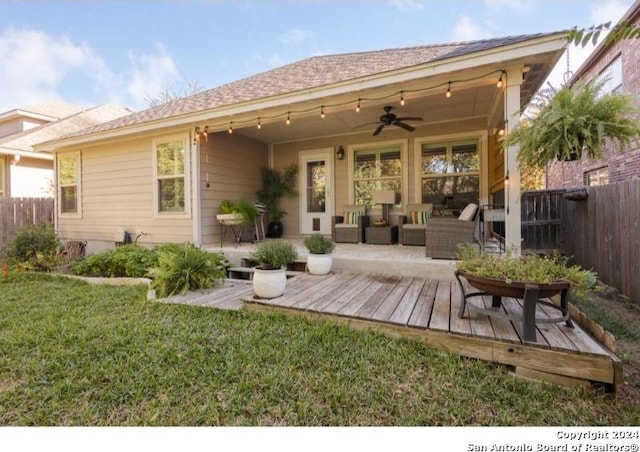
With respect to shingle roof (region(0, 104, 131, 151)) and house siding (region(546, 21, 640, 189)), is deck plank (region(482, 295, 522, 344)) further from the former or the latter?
shingle roof (region(0, 104, 131, 151))

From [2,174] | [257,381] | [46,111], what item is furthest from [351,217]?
[46,111]

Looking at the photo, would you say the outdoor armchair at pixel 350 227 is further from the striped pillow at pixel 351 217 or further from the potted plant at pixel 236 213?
the potted plant at pixel 236 213

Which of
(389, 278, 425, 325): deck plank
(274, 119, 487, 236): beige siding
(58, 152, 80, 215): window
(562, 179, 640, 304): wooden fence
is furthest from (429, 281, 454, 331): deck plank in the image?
(58, 152, 80, 215): window

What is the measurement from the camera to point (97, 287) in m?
4.44

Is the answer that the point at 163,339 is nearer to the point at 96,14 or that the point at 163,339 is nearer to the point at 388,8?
the point at 388,8

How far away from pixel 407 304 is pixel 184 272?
106 inches

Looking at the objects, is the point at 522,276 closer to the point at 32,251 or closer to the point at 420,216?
the point at 420,216

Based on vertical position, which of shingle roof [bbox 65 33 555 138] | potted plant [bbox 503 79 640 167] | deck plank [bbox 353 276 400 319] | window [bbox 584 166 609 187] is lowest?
deck plank [bbox 353 276 400 319]

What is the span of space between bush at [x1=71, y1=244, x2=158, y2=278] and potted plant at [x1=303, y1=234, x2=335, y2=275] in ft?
8.02

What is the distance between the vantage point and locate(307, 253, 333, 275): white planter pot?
14.3ft

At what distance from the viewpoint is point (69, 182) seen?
769 cm

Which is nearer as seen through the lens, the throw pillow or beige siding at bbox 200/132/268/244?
beige siding at bbox 200/132/268/244

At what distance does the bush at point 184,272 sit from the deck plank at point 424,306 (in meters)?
2.60

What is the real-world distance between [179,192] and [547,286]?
599cm
